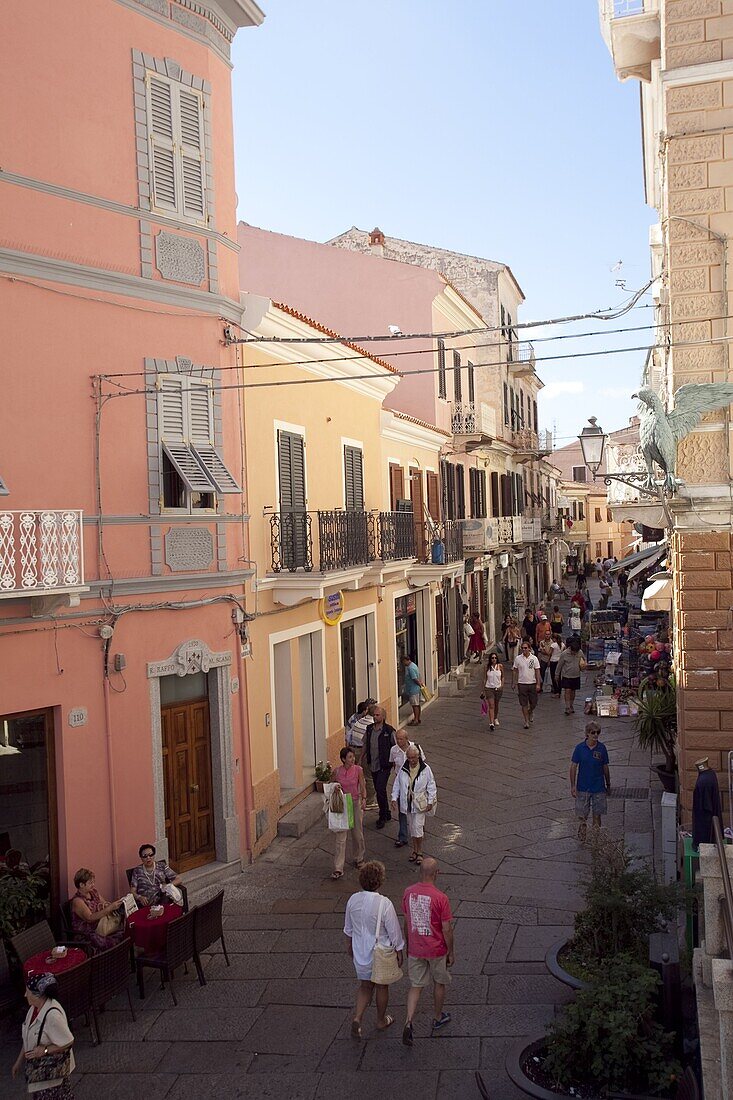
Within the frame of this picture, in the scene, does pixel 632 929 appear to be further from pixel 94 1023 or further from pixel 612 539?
pixel 612 539

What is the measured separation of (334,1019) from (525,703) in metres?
12.6

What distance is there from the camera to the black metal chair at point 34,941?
8.64m

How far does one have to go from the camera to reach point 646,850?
40.5 ft

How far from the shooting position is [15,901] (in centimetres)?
865

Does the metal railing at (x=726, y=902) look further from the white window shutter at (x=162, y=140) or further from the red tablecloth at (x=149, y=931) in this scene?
the white window shutter at (x=162, y=140)

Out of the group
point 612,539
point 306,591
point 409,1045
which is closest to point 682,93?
point 306,591

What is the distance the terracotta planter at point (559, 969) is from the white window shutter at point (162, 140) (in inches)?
353

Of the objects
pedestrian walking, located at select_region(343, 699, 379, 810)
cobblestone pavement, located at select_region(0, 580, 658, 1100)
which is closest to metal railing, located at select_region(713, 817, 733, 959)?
cobblestone pavement, located at select_region(0, 580, 658, 1100)

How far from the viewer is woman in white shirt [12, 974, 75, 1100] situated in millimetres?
6633

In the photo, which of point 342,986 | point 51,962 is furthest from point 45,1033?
point 342,986

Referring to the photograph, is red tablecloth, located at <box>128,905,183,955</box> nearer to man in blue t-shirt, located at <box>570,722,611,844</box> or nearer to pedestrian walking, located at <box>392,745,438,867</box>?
pedestrian walking, located at <box>392,745,438,867</box>

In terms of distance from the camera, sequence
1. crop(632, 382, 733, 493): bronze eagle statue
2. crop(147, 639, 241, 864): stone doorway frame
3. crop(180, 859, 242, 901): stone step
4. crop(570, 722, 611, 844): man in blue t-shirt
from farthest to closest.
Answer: crop(570, 722, 611, 844): man in blue t-shirt, crop(147, 639, 241, 864): stone doorway frame, crop(180, 859, 242, 901): stone step, crop(632, 382, 733, 493): bronze eagle statue

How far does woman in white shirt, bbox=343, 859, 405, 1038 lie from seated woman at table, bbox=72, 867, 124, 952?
2507 mm

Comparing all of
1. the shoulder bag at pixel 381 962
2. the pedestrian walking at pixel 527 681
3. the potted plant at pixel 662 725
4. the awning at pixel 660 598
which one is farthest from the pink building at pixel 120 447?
the pedestrian walking at pixel 527 681
